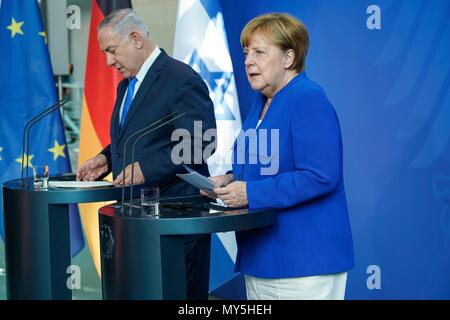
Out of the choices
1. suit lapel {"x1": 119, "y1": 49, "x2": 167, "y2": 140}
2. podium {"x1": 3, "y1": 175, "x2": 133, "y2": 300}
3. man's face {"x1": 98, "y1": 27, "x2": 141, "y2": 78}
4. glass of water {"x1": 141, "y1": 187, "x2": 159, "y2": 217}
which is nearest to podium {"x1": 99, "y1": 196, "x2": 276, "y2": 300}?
glass of water {"x1": 141, "y1": 187, "x2": 159, "y2": 217}

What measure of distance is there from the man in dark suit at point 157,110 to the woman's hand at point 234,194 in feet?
2.08

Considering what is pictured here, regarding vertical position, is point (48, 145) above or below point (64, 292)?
above

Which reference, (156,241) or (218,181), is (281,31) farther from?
(156,241)

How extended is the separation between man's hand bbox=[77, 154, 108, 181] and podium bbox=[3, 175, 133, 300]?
26cm

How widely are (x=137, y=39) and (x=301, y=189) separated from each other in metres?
1.14

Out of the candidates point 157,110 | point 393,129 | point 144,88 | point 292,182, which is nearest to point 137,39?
point 144,88

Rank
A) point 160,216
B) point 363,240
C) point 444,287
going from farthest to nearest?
Result: point 363,240, point 444,287, point 160,216

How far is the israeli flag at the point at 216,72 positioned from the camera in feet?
13.5

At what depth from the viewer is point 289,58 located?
2215mm

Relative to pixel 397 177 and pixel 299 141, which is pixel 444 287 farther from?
pixel 299 141

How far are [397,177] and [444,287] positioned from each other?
0.56m

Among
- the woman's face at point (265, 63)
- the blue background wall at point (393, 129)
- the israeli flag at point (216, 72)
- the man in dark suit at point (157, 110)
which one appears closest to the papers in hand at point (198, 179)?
the woman's face at point (265, 63)

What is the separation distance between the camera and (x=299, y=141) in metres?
2.10

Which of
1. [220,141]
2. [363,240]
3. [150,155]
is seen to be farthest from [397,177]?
[150,155]
